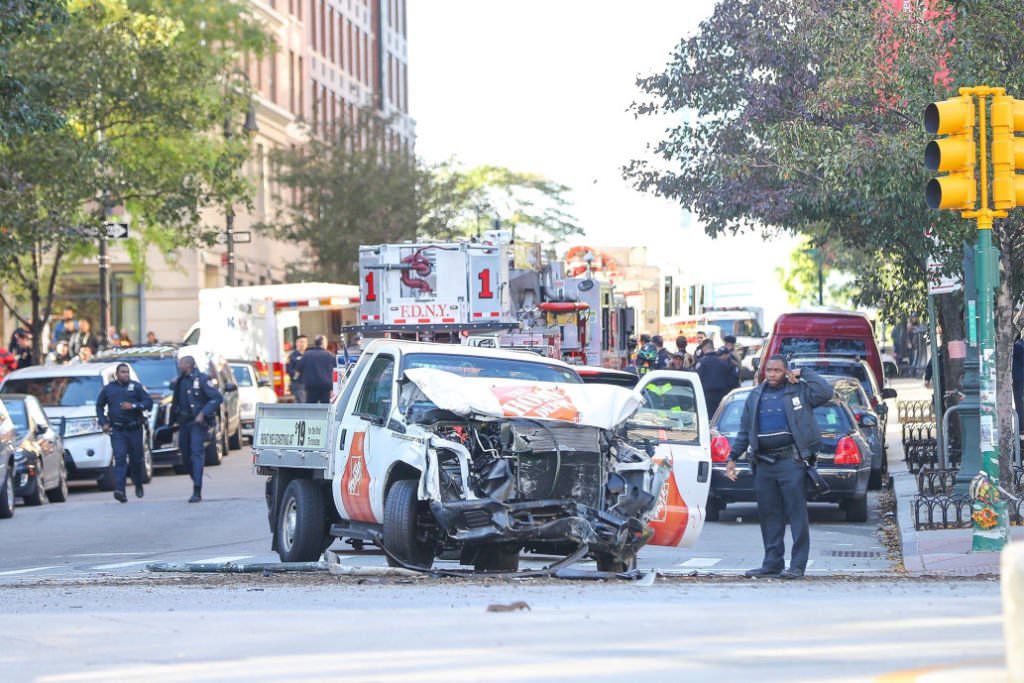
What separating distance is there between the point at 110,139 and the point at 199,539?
706 inches

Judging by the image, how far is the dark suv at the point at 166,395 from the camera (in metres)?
28.9

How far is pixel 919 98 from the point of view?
19.5 metres

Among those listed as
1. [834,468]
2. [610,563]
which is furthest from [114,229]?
[610,563]

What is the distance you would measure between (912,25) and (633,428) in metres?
7.38

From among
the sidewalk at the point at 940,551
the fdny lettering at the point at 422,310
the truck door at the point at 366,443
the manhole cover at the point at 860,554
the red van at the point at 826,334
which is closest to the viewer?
the truck door at the point at 366,443

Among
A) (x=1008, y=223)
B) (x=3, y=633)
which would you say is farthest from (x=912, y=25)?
(x=3, y=633)

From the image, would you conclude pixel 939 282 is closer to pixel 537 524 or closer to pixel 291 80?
pixel 537 524

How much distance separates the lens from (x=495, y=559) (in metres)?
13.7

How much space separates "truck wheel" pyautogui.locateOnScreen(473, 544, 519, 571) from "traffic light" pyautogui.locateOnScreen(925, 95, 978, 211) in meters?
4.13

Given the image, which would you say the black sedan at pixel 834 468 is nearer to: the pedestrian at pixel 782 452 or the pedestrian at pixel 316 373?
the pedestrian at pixel 782 452

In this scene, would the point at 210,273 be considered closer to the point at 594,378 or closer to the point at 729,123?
the point at 729,123

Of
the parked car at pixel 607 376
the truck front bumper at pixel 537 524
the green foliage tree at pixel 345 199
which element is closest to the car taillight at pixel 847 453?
the parked car at pixel 607 376

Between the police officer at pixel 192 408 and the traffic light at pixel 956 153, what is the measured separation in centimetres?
1184

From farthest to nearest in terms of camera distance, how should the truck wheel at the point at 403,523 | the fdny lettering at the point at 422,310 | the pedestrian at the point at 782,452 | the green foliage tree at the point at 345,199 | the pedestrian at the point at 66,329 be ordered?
the green foliage tree at the point at 345,199, the pedestrian at the point at 66,329, the fdny lettering at the point at 422,310, the pedestrian at the point at 782,452, the truck wheel at the point at 403,523
